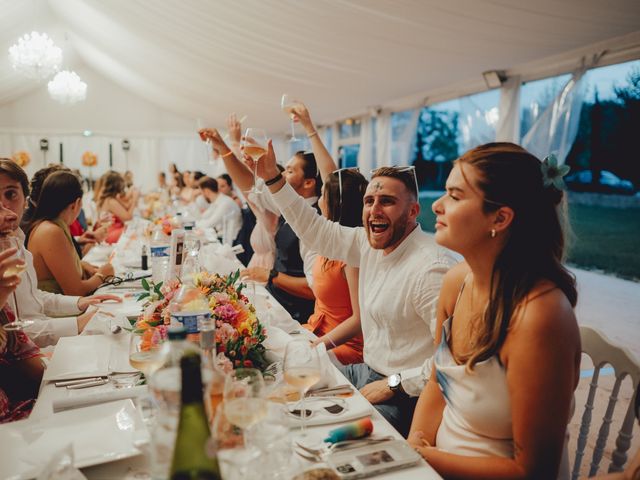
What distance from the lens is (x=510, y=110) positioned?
4.81 meters

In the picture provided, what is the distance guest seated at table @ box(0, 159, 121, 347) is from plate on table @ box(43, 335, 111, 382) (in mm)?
325

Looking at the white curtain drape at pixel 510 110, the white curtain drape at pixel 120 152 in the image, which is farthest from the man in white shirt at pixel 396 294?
the white curtain drape at pixel 120 152

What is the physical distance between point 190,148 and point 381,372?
13589 mm

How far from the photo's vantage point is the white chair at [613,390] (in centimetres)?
136

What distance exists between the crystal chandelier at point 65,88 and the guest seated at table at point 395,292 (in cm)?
881

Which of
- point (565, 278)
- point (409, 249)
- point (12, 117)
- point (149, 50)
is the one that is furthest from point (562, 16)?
point (12, 117)

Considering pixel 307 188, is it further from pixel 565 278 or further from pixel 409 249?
pixel 565 278

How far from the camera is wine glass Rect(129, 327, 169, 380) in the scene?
1.20 meters

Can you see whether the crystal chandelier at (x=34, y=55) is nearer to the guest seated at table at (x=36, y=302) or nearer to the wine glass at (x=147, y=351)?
the guest seated at table at (x=36, y=302)

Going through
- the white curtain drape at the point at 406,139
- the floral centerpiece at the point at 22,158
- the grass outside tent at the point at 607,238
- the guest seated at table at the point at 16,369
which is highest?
the white curtain drape at the point at 406,139

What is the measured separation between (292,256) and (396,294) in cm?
144

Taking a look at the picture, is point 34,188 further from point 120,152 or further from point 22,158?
point 120,152

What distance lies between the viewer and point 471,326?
51.5 inches

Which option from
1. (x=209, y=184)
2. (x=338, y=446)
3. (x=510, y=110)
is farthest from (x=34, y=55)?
(x=338, y=446)
